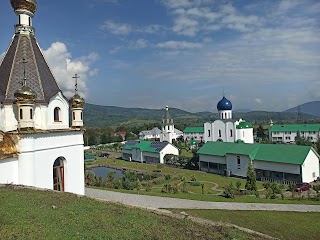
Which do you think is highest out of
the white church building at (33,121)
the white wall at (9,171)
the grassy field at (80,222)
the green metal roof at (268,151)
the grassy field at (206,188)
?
the white church building at (33,121)

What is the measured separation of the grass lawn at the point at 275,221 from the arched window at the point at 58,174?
17.8 ft

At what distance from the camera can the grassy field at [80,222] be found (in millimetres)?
6117

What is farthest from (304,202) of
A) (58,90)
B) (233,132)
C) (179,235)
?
(233,132)

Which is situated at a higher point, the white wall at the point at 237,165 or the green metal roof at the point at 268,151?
the green metal roof at the point at 268,151

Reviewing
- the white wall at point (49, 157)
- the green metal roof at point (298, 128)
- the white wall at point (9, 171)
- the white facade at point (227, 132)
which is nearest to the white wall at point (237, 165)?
the white facade at point (227, 132)

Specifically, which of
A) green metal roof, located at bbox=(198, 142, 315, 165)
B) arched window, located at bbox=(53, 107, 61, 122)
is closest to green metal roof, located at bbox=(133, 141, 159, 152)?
green metal roof, located at bbox=(198, 142, 315, 165)

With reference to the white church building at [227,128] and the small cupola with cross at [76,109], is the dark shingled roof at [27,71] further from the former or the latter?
the white church building at [227,128]

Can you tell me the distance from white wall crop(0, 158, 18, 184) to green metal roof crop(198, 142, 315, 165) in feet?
73.4

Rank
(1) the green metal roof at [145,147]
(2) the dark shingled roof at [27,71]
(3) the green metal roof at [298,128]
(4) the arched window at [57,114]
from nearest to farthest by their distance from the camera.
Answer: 1. (2) the dark shingled roof at [27,71]
2. (4) the arched window at [57,114]
3. (1) the green metal roof at [145,147]
4. (3) the green metal roof at [298,128]

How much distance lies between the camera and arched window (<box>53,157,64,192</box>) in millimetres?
11778

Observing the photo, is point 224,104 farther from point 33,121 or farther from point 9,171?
point 9,171

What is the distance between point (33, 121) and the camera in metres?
10.7

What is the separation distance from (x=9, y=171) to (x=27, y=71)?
3.84 meters

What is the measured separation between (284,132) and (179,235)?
6407 centimetres
